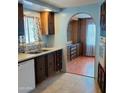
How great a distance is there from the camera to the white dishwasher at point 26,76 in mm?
3190

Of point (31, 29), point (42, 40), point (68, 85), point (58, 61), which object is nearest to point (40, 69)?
point (68, 85)

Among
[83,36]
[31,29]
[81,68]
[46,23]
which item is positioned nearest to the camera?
[31,29]

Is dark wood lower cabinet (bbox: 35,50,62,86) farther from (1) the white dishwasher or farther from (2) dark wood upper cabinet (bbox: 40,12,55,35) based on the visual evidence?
(2) dark wood upper cabinet (bbox: 40,12,55,35)

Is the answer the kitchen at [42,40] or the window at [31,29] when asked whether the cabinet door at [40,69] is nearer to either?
the kitchen at [42,40]

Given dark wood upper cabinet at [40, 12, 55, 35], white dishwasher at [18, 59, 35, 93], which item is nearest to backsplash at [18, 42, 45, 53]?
dark wood upper cabinet at [40, 12, 55, 35]

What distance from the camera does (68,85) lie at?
13.6ft

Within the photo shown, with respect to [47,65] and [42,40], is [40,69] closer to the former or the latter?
[47,65]

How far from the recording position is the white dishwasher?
3.19 meters

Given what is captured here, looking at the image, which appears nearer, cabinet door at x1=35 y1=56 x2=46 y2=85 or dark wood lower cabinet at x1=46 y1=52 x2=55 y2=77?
cabinet door at x1=35 y1=56 x2=46 y2=85

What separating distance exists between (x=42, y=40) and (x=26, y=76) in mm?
2302

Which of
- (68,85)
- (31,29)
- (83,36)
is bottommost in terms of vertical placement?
(68,85)

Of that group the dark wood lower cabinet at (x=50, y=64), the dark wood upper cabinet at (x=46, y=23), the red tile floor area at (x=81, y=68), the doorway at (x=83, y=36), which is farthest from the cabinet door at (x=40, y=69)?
the doorway at (x=83, y=36)
